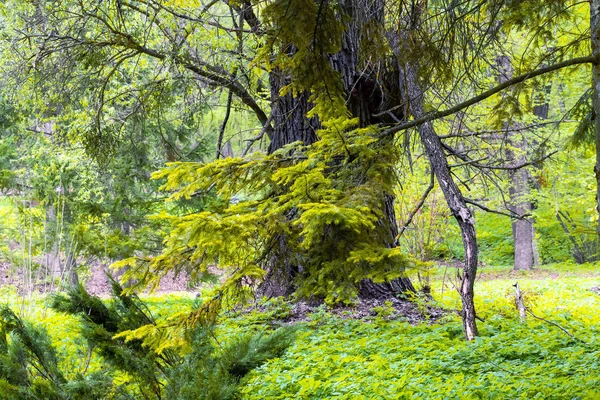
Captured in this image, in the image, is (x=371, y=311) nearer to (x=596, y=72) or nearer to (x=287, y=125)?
(x=287, y=125)

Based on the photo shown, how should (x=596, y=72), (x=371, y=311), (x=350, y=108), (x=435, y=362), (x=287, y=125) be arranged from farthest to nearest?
(x=287, y=125) → (x=371, y=311) → (x=350, y=108) → (x=435, y=362) → (x=596, y=72)

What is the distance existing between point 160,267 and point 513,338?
3.20m

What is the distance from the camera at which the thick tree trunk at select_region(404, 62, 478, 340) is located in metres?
4.41

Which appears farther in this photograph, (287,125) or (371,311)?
(287,125)

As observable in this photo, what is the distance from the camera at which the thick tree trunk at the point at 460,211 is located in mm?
4406

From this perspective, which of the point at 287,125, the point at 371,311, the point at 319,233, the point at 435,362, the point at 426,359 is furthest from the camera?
the point at 287,125

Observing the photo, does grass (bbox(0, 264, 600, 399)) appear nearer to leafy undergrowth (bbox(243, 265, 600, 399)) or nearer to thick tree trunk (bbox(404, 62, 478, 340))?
leafy undergrowth (bbox(243, 265, 600, 399))

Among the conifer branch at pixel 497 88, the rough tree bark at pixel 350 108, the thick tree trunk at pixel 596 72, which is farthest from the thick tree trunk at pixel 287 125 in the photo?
the thick tree trunk at pixel 596 72

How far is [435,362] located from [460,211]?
114cm

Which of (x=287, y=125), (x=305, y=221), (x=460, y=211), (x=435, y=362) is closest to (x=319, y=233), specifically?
(x=305, y=221)

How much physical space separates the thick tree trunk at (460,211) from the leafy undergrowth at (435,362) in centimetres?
34

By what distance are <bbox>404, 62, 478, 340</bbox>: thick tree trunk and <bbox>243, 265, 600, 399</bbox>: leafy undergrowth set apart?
0.34 metres

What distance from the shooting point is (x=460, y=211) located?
4445 millimetres

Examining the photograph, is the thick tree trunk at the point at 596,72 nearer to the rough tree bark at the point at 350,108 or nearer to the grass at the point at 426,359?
the grass at the point at 426,359
